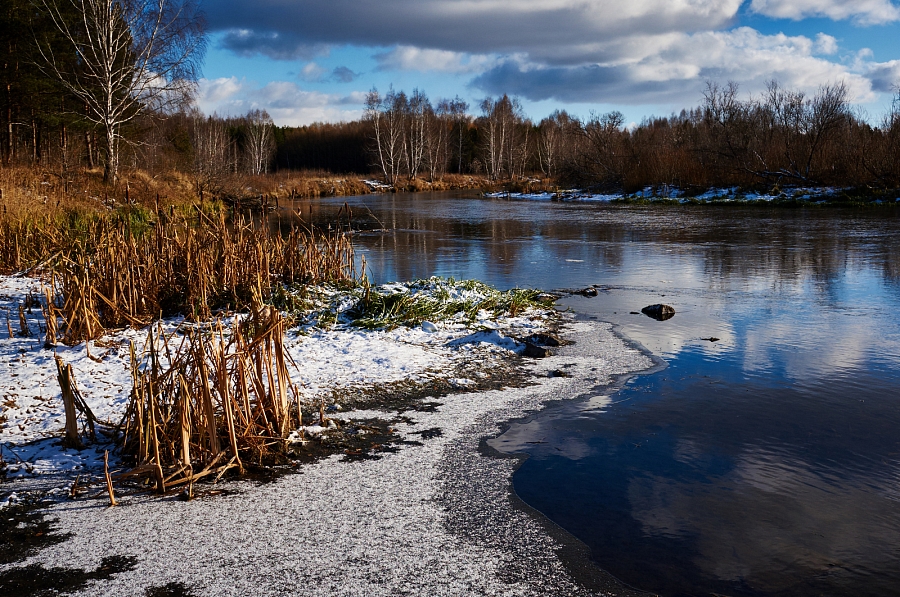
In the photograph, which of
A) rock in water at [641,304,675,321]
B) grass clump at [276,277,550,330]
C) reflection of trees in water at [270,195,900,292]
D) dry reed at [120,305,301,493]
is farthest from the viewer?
reflection of trees in water at [270,195,900,292]

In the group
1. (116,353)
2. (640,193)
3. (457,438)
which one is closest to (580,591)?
(457,438)

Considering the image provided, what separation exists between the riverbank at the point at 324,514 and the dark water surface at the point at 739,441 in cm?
31

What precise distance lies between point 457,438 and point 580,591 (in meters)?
1.71

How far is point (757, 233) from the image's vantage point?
17891mm

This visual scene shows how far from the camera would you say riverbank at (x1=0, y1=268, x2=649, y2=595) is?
108 inches

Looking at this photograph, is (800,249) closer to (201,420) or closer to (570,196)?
(201,420)

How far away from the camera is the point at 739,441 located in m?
4.35

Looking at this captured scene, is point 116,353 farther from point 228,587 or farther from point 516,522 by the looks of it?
point 516,522

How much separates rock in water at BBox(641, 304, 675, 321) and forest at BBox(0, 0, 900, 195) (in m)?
5.48

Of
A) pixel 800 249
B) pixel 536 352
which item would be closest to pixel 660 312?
pixel 536 352

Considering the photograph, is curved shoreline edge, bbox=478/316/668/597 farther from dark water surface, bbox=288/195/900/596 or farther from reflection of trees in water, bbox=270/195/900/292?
reflection of trees in water, bbox=270/195/900/292

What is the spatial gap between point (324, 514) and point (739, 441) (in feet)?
8.89

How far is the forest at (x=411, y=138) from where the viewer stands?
2021cm

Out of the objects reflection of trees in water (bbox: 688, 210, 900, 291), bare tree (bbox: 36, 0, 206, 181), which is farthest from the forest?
reflection of trees in water (bbox: 688, 210, 900, 291)
